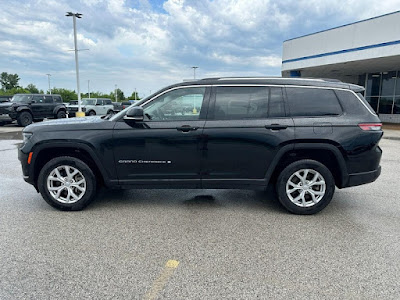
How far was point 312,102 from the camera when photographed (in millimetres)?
4047

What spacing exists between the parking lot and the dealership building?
14940 millimetres

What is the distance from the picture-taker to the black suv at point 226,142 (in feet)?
13.0

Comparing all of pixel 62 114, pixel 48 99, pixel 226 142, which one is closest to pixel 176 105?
pixel 226 142

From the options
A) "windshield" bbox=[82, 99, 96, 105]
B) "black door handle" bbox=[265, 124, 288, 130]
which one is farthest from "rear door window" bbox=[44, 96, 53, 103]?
"black door handle" bbox=[265, 124, 288, 130]

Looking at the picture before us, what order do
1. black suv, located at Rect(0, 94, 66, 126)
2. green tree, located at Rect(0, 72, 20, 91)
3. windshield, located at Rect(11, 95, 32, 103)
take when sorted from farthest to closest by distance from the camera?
green tree, located at Rect(0, 72, 20, 91) < windshield, located at Rect(11, 95, 32, 103) < black suv, located at Rect(0, 94, 66, 126)

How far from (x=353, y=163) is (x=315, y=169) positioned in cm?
50

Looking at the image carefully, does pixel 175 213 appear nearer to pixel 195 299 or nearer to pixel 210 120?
pixel 210 120

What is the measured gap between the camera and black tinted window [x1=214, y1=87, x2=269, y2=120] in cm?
404

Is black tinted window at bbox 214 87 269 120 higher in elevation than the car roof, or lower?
lower

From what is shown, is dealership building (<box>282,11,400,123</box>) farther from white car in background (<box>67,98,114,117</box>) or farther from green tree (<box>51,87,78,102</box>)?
green tree (<box>51,87,78,102</box>)

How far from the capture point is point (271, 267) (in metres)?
2.83

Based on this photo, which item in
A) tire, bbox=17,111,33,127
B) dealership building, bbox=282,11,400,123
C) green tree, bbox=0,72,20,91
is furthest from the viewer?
green tree, bbox=0,72,20,91

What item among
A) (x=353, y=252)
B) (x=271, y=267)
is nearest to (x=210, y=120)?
(x=271, y=267)

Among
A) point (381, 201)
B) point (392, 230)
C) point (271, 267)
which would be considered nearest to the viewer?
point (271, 267)
